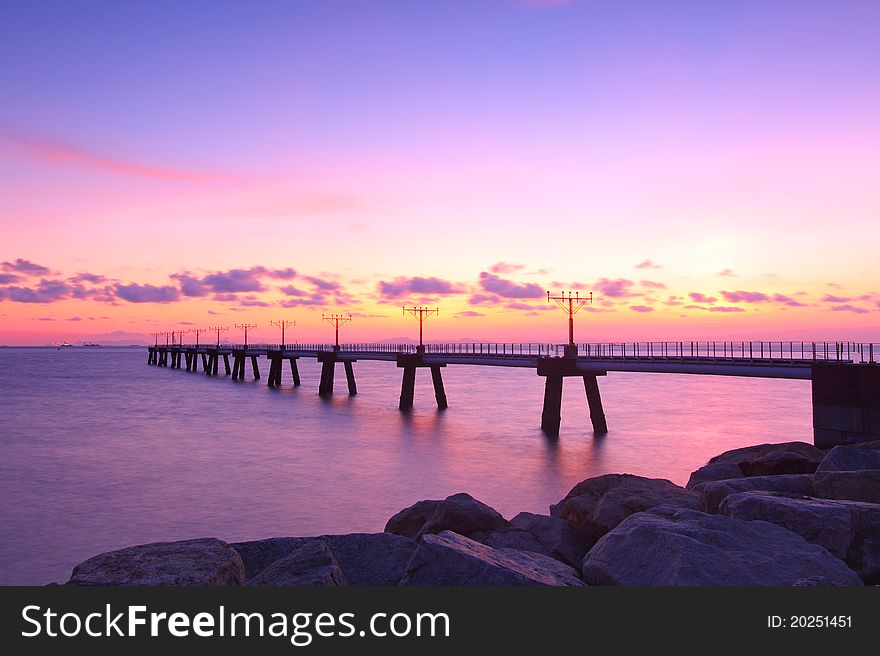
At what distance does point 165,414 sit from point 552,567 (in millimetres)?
57594

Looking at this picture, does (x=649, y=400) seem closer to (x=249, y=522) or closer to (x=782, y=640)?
(x=249, y=522)

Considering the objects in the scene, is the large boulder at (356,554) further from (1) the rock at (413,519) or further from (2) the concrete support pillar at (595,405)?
(2) the concrete support pillar at (595,405)

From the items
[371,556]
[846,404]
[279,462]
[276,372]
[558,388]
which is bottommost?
[279,462]

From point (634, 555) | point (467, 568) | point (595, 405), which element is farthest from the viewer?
point (595, 405)

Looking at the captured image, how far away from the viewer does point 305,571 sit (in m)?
7.23

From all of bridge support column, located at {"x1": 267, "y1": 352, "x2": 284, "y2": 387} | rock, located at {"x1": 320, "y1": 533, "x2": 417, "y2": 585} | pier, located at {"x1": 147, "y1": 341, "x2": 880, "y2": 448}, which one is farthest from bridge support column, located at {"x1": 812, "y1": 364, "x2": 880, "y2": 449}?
bridge support column, located at {"x1": 267, "y1": 352, "x2": 284, "y2": 387}

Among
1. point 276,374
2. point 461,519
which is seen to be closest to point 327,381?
point 276,374

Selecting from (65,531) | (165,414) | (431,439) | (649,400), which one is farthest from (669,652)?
(649,400)

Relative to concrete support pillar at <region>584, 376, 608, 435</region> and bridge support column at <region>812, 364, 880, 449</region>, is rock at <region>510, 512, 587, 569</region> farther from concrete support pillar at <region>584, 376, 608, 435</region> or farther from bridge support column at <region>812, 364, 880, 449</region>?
concrete support pillar at <region>584, 376, 608, 435</region>

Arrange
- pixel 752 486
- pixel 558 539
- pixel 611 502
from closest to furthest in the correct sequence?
1. pixel 752 486
2. pixel 611 502
3. pixel 558 539

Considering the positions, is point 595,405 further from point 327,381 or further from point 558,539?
point 327,381

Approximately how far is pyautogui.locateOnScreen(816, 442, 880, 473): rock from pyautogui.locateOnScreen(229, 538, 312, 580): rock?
973 centimetres

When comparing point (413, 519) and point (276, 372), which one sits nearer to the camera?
point (413, 519)

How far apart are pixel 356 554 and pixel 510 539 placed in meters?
3.65
